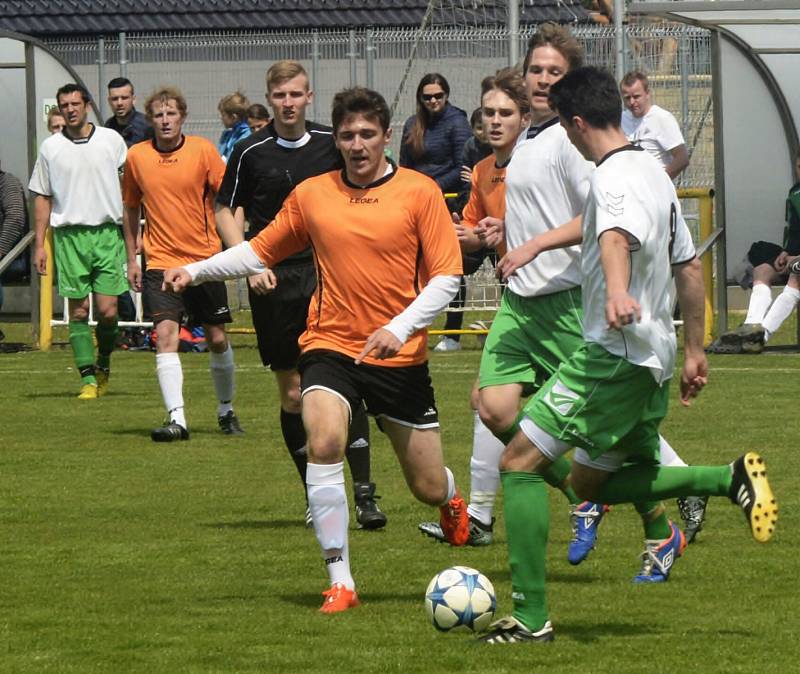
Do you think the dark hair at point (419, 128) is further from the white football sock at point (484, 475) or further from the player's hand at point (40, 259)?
the white football sock at point (484, 475)

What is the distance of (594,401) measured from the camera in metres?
6.61

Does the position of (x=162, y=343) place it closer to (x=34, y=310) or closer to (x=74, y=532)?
(x=74, y=532)

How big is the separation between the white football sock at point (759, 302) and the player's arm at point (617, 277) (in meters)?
11.5

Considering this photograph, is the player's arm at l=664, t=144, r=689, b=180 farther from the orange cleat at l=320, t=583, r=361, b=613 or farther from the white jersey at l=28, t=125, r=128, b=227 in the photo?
the orange cleat at l=320, t=583, r=361, b=613

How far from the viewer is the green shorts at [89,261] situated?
1544cm

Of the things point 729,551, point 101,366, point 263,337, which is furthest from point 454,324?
point 729,551

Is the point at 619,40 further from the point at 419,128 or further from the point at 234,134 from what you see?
the point at 234,134

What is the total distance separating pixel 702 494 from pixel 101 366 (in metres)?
9.33

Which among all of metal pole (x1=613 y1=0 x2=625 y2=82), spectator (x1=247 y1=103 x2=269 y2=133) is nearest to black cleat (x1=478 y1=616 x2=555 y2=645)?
spectator (x1=247 y1=103 x2=269 y2=133)

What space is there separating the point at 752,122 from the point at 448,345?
11.8ft

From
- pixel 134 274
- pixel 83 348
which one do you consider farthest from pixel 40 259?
pixel 134 274

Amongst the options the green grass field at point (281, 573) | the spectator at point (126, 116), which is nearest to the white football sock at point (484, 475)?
the green grass field at point (281, 573)

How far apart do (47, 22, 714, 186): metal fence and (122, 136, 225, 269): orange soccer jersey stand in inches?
340

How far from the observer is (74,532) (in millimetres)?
9336
